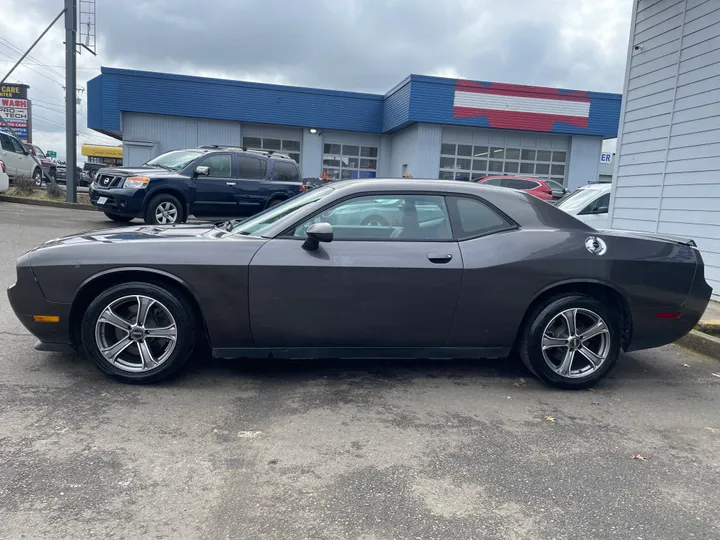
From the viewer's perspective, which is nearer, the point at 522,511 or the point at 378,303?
the point at 522,511

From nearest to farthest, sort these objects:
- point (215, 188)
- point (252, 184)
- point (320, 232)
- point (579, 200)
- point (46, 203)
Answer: point (320, 232) → point (579, 200) → point (215, 188) → point (252, 184) → point (46, 203)

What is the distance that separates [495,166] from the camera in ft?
85.0

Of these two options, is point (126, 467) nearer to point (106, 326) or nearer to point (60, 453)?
point (60, 453)

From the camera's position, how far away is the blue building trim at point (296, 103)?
77.0ft

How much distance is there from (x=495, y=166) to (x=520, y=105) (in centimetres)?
296

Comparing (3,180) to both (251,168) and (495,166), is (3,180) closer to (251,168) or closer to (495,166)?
(251,168)

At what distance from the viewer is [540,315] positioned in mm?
3994

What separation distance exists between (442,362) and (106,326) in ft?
8.67

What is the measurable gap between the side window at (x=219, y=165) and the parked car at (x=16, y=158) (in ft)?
31.1

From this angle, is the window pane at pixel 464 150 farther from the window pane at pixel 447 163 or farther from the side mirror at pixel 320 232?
the side mirror at pixel 320 232

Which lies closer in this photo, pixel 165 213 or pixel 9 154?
pixel 165 213

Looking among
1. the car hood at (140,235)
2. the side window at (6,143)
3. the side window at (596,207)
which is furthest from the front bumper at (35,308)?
the side window at (6,143)

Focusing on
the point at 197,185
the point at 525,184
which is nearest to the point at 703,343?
the point at 197,185

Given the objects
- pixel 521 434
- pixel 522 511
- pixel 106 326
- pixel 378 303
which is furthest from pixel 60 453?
pixel 521 434
